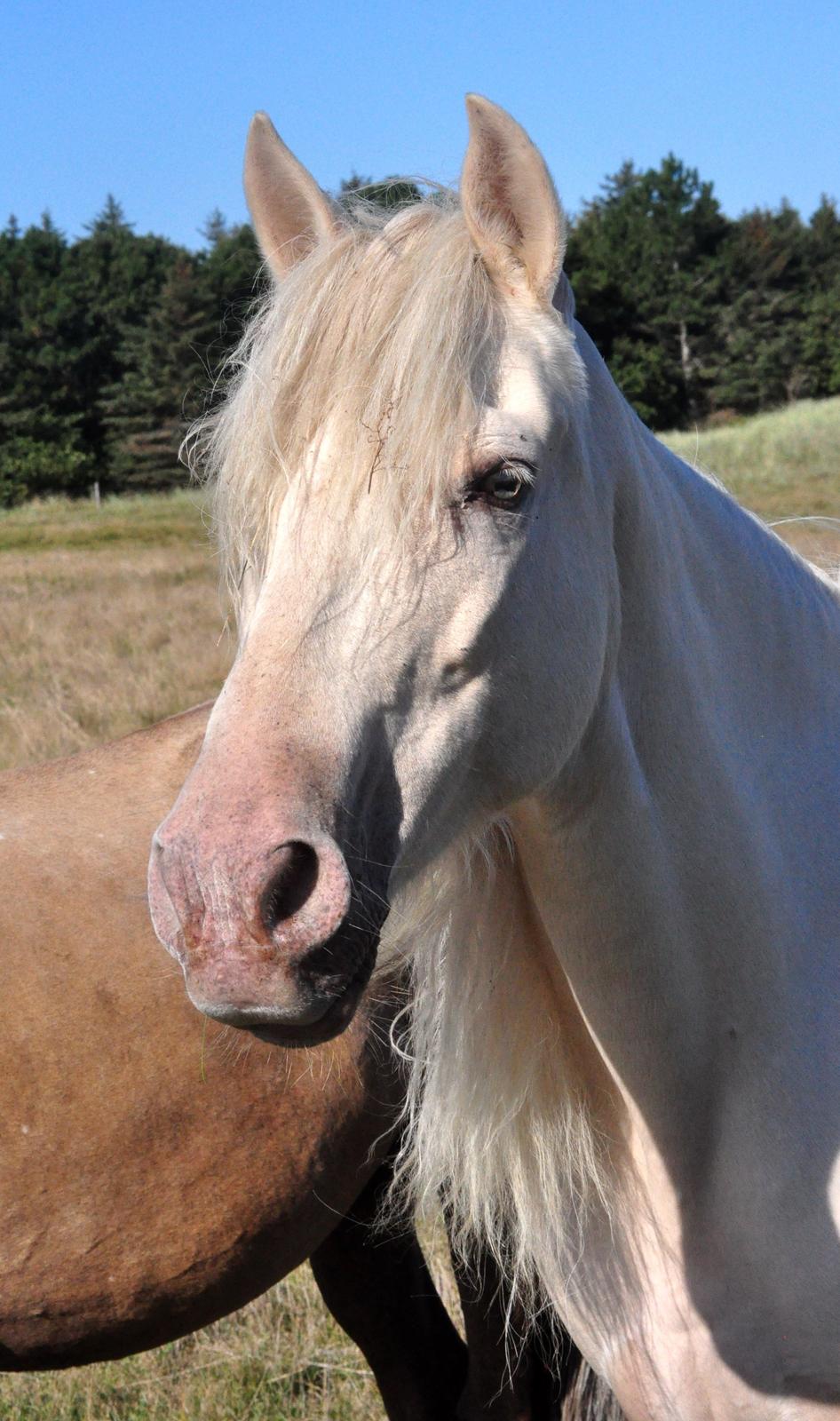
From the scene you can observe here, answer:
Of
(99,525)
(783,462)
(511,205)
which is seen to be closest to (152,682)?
(511,205)

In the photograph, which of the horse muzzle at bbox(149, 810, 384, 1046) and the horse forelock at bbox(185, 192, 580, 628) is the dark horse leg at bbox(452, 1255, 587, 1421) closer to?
the horse muzzle at bbox(149, 810, 384, 1046)

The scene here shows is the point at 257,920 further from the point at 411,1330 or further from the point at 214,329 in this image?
the point at 214,329

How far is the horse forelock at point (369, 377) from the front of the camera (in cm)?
141

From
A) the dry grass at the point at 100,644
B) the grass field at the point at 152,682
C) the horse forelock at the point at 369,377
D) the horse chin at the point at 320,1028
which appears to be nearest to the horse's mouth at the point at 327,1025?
the horse chin at the point at 320,1028

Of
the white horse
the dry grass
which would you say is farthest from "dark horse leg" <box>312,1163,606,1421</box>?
the dry grass

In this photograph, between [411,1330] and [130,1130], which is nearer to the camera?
[130,1130]

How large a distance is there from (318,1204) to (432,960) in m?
0.72

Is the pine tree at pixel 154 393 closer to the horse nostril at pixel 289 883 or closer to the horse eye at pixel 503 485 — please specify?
the horse eye at pixel 503 485

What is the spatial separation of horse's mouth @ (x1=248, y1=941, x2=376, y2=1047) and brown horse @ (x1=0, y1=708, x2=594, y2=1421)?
880 millimetres

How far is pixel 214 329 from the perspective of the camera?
4112 centimetres

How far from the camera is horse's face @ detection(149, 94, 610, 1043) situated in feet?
4.09

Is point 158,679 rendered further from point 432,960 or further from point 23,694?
point 432,960

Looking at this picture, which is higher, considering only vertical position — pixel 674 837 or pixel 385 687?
pixel 385 687

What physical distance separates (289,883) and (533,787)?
42 centimetres
